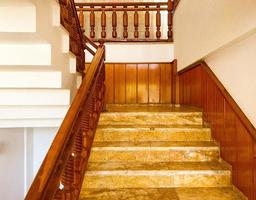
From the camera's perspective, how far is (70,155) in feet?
5.45

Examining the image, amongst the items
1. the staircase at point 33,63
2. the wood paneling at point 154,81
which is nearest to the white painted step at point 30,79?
the staircase at point 33,63

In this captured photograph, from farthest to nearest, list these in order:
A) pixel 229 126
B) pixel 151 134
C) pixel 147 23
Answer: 1. pixel 147 23
2. pixel 151 134
3. pixel 229 126

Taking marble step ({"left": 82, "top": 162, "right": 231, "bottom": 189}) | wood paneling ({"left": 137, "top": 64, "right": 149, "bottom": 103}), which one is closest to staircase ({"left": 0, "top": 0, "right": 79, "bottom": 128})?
marble step ({"left": 82, "top": 162, "right": 231, "bottom": 189})

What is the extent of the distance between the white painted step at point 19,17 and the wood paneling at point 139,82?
296 cm

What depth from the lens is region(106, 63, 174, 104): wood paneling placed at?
4.77 metres

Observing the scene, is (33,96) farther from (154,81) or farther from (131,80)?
(154,81)

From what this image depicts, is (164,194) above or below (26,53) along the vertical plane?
below

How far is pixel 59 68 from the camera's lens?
231 cm

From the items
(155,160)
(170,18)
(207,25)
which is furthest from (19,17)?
(170,18)

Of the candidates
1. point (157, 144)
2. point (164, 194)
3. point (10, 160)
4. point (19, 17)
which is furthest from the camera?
point (10, 160)

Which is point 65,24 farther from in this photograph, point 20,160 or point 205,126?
point 20,160

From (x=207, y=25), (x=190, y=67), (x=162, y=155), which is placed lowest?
(x=162, y=155)

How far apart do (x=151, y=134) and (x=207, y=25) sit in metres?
1.14

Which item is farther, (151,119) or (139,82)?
(139,82)
